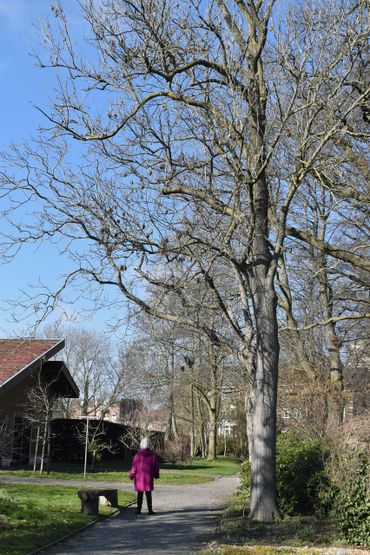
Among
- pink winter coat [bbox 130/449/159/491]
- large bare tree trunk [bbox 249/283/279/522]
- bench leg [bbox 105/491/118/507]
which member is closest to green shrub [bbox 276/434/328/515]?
large bare tree trunk [bbox 249/283/279/522]

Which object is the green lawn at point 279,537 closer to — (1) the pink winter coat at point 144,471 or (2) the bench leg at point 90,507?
(1) the pink winter coat at point 144,471

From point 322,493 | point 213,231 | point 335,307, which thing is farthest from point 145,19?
point 335,307

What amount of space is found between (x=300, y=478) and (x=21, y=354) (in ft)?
53.5

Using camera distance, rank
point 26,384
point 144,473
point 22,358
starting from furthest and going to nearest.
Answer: point 26,384 → point 22,358 → point 144,473

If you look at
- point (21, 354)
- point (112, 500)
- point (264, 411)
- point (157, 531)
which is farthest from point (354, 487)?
point (21, 354)

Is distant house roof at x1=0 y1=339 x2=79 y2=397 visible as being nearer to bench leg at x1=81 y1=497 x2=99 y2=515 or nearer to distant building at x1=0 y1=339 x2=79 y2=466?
distant building at x1=0 y1=339 x2=79 y2=466

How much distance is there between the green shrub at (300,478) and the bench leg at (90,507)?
371cm

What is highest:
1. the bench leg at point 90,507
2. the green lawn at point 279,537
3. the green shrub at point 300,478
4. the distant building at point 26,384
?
the distant building at point 26,384

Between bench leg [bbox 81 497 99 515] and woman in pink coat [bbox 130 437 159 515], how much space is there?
42.4 inches

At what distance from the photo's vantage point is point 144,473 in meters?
15.3

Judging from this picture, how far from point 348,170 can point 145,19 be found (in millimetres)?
7056

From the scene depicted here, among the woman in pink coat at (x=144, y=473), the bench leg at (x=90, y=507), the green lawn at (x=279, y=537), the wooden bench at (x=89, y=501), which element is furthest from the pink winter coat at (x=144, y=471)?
the green lawn at (x=279, y=537)

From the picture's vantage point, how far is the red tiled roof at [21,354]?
88.7ft

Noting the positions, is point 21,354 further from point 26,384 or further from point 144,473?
point 144,473
